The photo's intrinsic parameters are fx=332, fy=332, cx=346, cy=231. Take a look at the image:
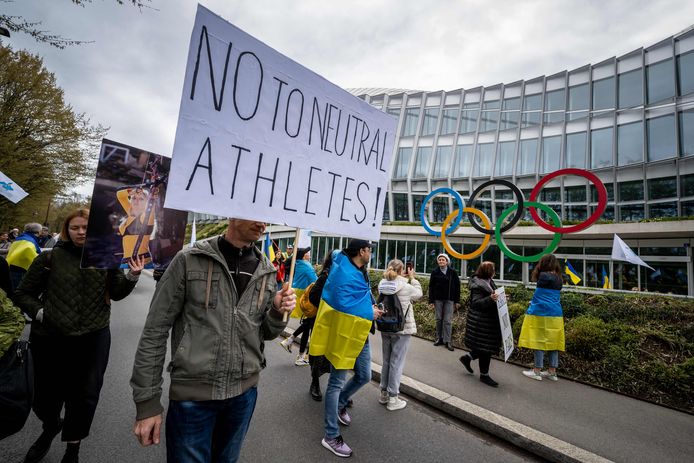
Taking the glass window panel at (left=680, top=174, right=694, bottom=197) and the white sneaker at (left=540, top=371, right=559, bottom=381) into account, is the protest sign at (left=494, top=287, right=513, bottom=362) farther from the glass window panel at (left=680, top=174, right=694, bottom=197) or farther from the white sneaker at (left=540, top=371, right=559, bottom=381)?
the glass window panel at (left=680, top=174, right=694, bottom=197)

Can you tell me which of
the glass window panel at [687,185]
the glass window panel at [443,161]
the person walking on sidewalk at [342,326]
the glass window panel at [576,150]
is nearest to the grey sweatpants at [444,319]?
the person walking on sidewalk at [342,326]

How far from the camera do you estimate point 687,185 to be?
61.7 ft

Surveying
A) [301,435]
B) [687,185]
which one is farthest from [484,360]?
[687,185]

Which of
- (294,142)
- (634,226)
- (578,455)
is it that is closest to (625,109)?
(634,226)

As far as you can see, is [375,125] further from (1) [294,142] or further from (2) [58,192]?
(2) [58,192]

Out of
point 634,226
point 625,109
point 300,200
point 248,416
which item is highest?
point 625,109

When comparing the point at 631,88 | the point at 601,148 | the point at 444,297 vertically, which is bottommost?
the point at 444,297

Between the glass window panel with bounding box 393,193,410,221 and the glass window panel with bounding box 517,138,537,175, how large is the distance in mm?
9273

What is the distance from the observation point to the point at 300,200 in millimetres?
2080

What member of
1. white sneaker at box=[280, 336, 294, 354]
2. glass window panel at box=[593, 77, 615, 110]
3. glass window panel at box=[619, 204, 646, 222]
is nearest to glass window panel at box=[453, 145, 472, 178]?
glass window panel at box=[593, 77, 615, 110]

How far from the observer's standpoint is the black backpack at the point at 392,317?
392 centimetres

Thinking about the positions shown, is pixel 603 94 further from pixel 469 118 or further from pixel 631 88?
pixel 469 118

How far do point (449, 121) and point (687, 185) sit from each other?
16.0m

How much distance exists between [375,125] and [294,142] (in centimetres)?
81
